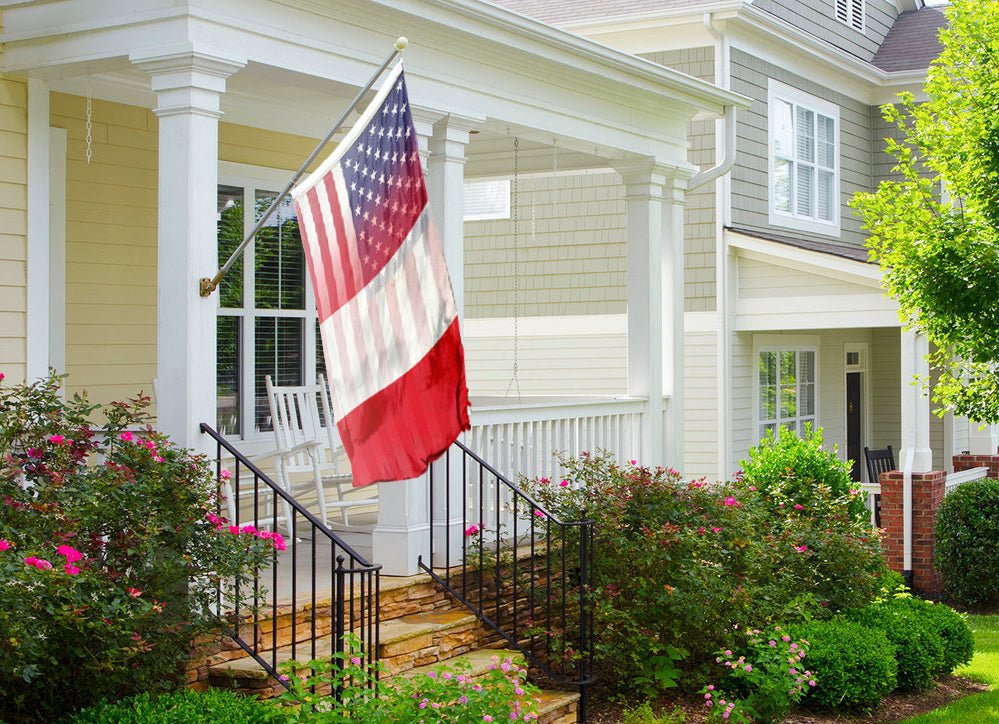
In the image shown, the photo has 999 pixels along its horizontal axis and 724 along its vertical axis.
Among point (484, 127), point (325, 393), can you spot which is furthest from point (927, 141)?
point (325, 393)

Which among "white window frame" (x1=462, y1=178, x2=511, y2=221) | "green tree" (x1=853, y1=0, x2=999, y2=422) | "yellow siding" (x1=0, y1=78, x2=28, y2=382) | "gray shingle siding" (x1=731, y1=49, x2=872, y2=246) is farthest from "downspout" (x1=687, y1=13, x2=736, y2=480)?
"yellow siding" (x1=0, y1=78, x2=28, y2=382)

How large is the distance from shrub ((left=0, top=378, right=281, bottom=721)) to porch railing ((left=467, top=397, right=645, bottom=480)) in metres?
2.70

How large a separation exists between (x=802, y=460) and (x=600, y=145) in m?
3.92

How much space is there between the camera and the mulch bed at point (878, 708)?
288 inches

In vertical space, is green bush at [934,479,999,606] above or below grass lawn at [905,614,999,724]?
above

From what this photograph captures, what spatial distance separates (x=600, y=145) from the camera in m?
9.29

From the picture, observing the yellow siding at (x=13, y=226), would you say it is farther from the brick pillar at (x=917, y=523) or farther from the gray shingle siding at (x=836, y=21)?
the gray shingle siding at (x=836, y=21)

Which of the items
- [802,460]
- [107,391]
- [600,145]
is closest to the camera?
[107,391]

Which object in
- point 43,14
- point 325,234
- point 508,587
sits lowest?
point 508,587

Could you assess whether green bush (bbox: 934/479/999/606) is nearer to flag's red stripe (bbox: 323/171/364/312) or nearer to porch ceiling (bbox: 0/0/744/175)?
porch ceiling (bbox: 0/0/744/175)

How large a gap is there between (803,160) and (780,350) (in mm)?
2410

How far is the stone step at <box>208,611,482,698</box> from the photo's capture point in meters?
5.96

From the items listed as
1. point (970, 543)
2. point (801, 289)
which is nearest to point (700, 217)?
point (801, 289)

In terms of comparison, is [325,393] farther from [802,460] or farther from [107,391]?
[802,460]
